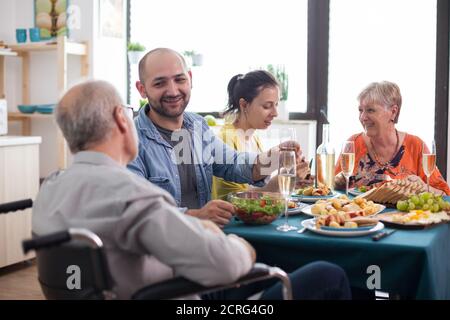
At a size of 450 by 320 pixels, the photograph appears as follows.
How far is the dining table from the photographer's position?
1651 millimetres

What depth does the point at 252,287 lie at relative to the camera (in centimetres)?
207

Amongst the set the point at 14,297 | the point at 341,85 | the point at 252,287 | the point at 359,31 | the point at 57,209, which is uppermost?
the point at 359,31

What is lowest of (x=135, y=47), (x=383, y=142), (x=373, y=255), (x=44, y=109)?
(x=373, y=255)

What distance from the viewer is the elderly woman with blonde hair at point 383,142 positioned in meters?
3.05

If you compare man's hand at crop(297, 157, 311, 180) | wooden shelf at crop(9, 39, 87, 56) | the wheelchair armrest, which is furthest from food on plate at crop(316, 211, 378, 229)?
wooden shelf at crop(9, 39, 87, 56)

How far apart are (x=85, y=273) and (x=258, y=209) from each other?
28.2 inches

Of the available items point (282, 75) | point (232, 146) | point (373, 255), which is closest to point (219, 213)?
point (373, 255)

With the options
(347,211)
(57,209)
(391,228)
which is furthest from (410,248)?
(57,209)

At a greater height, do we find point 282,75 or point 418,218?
point 282,75

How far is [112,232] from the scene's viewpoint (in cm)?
138

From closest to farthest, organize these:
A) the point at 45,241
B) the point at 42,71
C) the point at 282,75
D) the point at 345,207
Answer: the point at 45,241
the point at 345,207
the point at 282,75
the point at 42,71

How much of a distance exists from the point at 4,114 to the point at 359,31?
8.64 ft

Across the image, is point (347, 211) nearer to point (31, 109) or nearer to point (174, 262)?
point (174, 262)

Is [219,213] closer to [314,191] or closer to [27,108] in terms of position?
[314,191]
